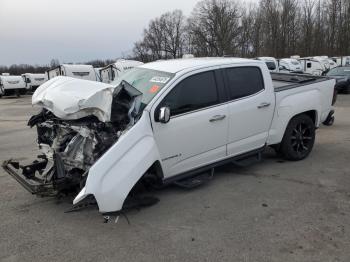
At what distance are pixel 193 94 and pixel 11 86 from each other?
34.0 m

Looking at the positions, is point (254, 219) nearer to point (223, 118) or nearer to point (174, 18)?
point (223, 118)

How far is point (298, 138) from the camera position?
6.79 meters

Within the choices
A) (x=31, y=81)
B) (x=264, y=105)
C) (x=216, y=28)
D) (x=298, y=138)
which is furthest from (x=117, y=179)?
(x=216, y=28)

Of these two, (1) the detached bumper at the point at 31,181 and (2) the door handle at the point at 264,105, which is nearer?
(1) the detached bumper at the point at 31,181

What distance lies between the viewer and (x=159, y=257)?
148 inches

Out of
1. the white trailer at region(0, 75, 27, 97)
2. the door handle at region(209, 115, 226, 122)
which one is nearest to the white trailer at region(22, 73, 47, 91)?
the white trailer at region(0, 75, 27, 97)

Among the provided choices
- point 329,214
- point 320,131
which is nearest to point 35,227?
point 329,214

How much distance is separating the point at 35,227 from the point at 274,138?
3.94 metres

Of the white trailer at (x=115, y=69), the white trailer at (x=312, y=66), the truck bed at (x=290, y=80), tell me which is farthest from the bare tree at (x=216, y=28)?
the truck bed at (x=290, y=80)

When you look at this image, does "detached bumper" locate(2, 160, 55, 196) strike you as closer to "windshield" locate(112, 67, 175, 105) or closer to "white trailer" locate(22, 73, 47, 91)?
"windshield" locate(112, 67, 175, 105)

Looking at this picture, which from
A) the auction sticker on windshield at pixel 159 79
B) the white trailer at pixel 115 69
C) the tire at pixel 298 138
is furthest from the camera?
the white trailer at pixel 115 69

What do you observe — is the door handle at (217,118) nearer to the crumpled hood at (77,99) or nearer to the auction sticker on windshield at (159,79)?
the auction sticker on windshield at (159,79)

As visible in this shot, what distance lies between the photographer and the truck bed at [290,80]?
21.7 ft

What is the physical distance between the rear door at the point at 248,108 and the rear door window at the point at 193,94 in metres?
0.32
